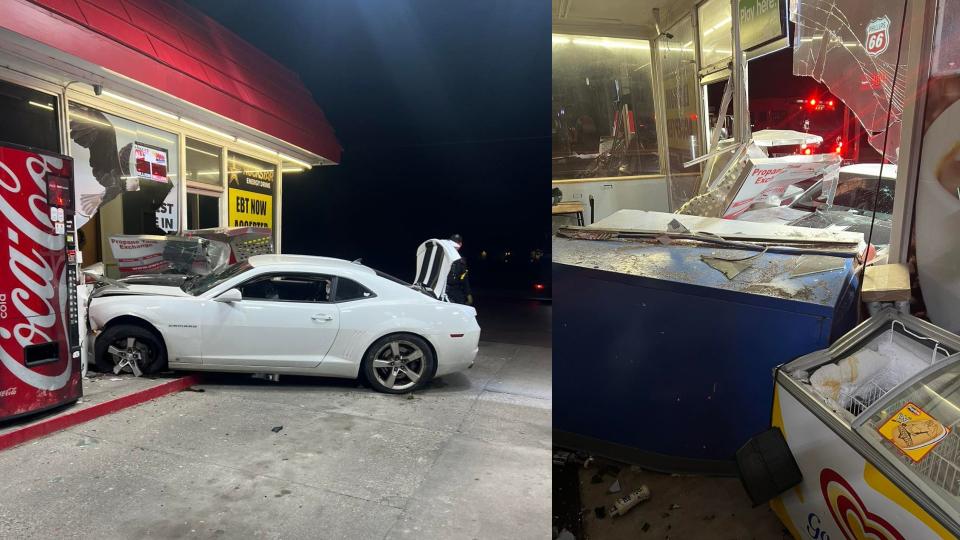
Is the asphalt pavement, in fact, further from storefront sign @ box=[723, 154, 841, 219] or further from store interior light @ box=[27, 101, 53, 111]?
store interior light @ box=[27, 101, 53, 111]

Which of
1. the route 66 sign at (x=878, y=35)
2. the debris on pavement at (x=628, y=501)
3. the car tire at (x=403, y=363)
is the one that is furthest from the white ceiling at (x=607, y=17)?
the car tire at (x=403, y=363)

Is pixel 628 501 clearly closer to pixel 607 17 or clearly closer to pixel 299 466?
pixel 299 466

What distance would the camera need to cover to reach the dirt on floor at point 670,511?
48.6 inches

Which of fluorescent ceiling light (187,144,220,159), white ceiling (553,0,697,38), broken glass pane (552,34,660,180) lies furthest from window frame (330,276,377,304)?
white ceiling (553,0,697,38)

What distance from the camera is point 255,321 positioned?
190 cm

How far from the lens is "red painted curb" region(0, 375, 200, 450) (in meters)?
1.63

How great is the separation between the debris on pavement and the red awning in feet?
4.35

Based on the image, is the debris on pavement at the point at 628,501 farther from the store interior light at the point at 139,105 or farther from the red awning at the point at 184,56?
the store interior light at the point at 139,105

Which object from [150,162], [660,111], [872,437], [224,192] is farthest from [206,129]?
[872,437]

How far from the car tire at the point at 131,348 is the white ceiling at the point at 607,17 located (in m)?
1.94

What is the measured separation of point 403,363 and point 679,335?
1.14m

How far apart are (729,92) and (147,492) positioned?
1.97 m

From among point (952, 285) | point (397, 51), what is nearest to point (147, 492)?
point (397, 51)

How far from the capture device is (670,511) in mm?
1275
